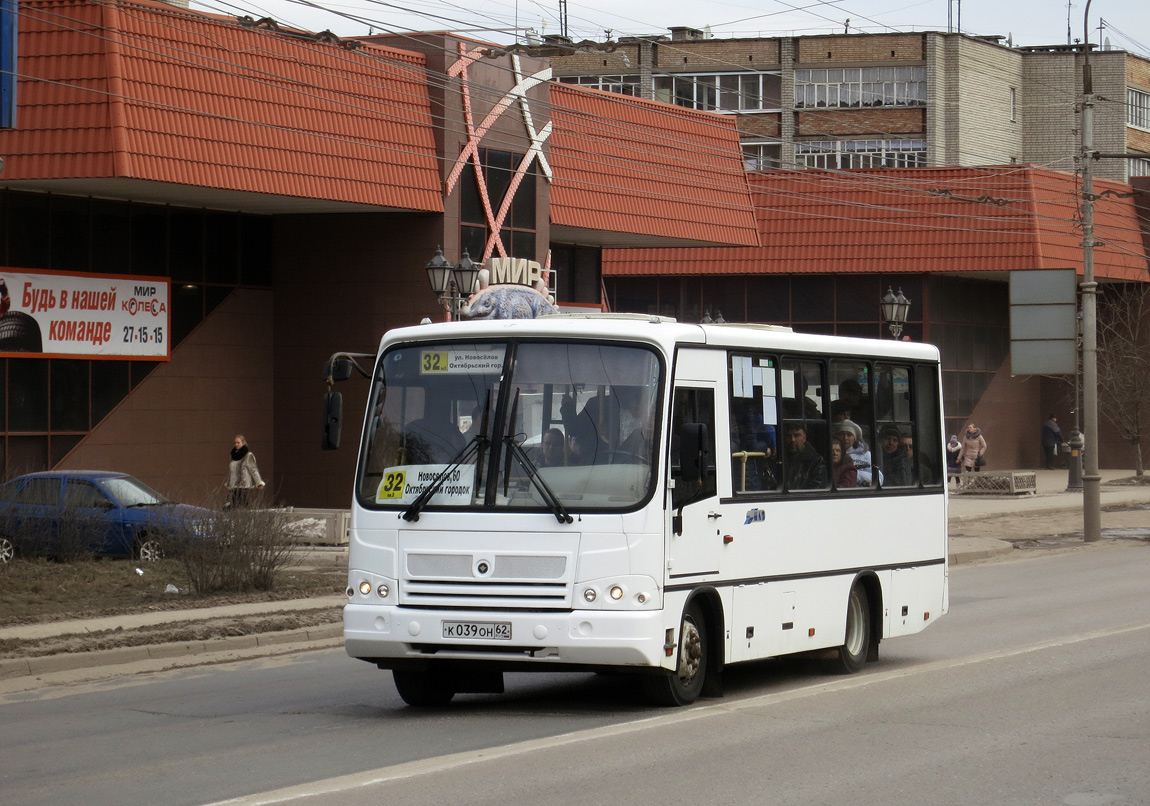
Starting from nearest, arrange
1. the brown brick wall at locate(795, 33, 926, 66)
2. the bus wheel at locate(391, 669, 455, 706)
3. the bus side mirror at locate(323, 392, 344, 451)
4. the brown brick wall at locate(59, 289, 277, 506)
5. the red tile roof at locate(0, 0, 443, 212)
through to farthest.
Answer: the bus side mirror at locate(323, 392, 344, 451), the bus wheel at locate(391, 669, 455, 706), the red tile roof at locate(0, 0, 443, 212), the brown brick wall at locate(59, 289, 277, 506), the brown brick wall at locate(795, 33, 926, 66)

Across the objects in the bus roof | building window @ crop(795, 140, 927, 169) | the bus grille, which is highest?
building window @ crop(795, 140, 927, 169)

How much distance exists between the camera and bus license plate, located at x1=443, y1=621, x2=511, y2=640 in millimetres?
10086

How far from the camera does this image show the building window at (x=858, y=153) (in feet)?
236

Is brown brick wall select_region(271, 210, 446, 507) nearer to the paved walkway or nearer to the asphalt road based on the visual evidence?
the paved walkway

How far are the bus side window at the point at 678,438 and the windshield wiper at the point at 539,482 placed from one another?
2.45 feet

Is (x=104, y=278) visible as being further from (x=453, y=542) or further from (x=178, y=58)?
(x=453, y=542)

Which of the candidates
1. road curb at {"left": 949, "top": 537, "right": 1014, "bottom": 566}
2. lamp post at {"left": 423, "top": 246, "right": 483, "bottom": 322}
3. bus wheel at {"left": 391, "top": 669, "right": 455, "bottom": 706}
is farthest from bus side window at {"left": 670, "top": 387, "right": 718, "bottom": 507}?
lamp post at {"left": 423, "top": 246, "right": 483, "bottom": 322}

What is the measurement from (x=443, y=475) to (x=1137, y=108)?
7051cm

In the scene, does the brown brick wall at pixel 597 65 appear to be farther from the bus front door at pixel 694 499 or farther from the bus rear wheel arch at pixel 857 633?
the bus front door at pixel 694 499

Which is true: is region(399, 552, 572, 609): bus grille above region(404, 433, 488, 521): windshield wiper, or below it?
below

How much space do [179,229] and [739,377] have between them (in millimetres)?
23381

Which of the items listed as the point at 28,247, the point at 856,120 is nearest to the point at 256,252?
the point at 28,247

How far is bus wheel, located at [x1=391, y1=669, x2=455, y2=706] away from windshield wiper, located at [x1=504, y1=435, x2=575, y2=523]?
169 cm

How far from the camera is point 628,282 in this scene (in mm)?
53688
